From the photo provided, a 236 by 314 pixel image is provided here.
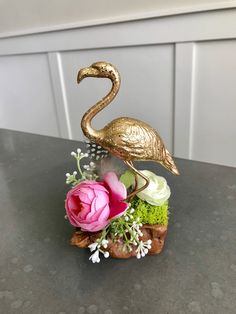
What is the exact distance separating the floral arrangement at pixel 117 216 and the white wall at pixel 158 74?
0.78m

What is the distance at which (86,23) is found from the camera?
131 cm

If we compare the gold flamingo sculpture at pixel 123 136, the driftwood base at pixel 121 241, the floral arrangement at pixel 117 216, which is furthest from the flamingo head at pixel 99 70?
the driftwood base at pixel 121 241

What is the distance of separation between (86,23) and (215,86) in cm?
65

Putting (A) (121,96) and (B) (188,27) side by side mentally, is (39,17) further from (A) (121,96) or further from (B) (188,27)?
(B) (188,27)

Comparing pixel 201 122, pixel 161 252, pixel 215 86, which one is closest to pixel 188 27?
pixel 215 86

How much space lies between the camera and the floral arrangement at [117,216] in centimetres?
45

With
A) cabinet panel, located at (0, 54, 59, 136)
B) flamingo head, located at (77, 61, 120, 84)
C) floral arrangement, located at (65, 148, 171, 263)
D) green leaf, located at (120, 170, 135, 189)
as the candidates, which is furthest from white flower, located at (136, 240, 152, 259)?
cabinet panel, located at (0, 54, 59, 136)

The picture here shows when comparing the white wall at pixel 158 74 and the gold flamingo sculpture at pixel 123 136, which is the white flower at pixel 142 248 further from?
the white wall at pixel 158 74

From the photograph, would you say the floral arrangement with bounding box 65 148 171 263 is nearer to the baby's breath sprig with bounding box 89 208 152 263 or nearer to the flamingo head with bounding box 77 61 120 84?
the baby's breath sprig with bounding box 89 208 152 263

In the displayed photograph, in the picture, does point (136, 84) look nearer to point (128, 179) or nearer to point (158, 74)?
point (158, 74)

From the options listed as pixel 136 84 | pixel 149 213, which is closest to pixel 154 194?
pixel 149 213

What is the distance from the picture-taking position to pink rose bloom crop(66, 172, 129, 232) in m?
0.44

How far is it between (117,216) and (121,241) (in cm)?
7

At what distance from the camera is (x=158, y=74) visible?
1271 millimetres
